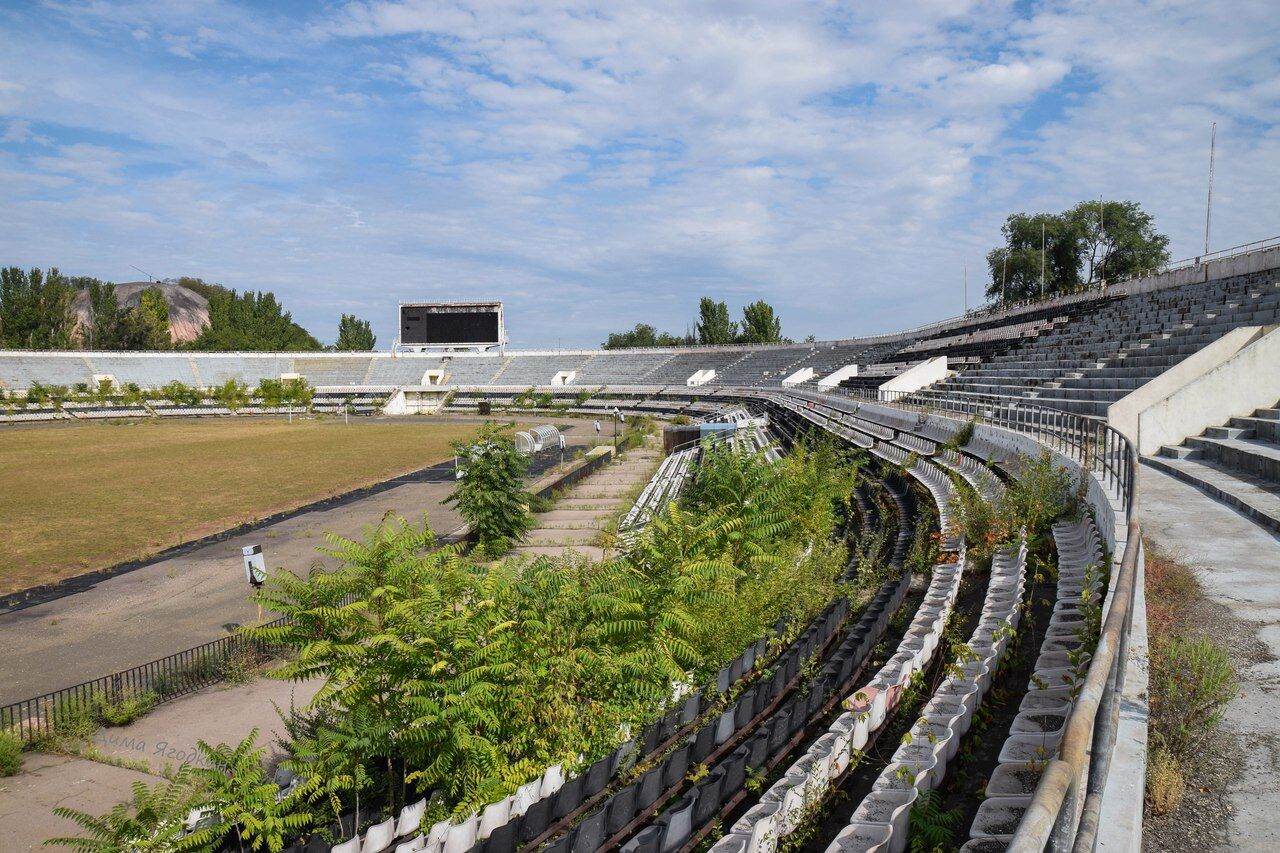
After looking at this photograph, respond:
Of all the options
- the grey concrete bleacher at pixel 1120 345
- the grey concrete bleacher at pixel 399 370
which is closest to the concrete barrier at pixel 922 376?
the grey concrete bleacher at pixel 1120 345

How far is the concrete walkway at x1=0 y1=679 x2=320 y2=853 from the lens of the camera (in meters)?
8.25

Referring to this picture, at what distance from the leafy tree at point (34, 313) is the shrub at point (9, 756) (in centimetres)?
11675

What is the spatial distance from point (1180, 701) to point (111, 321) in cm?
13443

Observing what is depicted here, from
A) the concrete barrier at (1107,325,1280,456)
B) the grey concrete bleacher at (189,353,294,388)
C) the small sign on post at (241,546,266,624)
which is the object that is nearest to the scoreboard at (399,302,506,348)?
the grey concrete bleacher at (189,353,294,388)

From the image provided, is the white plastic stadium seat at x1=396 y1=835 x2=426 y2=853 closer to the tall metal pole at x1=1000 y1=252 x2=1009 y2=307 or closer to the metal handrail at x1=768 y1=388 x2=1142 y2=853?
the metal handrail at x1=768 y1=388 x2=1142 y2=853

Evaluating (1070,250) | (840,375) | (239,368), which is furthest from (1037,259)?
(239,368)

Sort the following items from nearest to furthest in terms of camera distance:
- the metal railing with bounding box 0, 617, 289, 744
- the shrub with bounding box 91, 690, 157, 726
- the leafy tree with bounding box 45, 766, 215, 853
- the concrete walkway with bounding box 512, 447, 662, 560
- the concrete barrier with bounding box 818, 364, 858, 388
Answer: the leafy tree with bounding box 45, 766, 215, 853
the metal railing with bounding box 0, 617, 289, 744
the shrub with bounding box 91, 690, 157, 726
the concrete walkway with bounding box 512, 447, 662, 560
the concrete barrier with bounding box 818, 364, 858, 388

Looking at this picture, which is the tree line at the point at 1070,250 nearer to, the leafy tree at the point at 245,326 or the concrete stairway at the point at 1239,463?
the concrete stairway at the point at 1239,463

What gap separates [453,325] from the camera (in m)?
84.2

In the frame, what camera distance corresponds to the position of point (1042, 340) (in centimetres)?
3120

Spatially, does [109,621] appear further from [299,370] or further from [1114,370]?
[299,370]

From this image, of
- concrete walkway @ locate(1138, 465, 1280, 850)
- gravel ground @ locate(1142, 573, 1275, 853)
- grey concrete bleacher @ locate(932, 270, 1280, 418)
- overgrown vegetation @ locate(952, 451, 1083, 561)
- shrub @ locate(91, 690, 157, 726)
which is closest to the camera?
gravel ground @ locate(1142, 573, 1275, 853)

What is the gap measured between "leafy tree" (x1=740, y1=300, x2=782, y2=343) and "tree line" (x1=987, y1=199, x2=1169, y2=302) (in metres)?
33.5

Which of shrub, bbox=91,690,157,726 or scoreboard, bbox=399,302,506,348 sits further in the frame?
scoreboard, bbox=399,302,506,348
